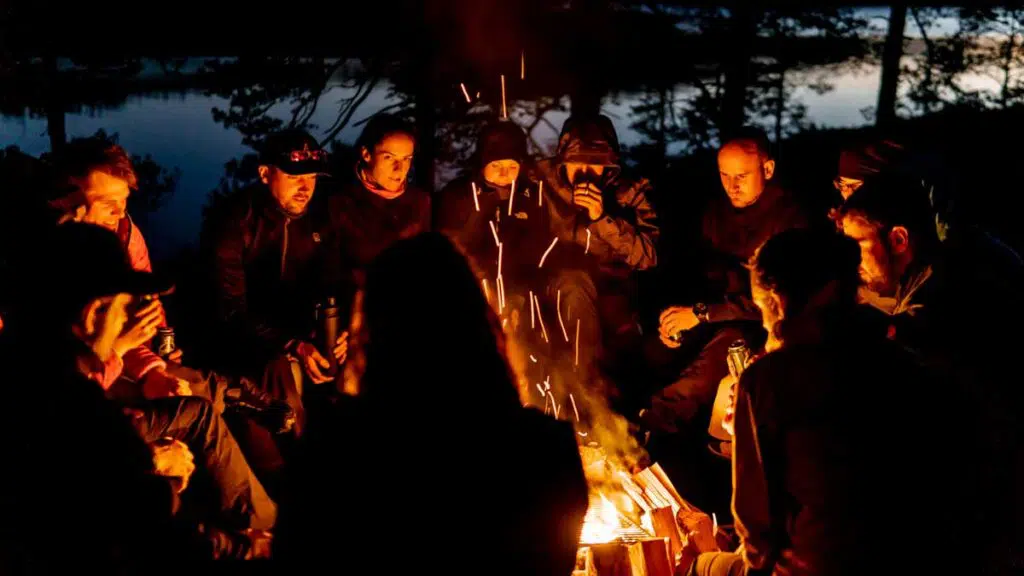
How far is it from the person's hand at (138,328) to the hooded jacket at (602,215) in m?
3.00

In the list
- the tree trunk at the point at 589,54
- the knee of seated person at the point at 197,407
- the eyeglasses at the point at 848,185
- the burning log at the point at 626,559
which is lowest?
the burning log at the point at 626,559

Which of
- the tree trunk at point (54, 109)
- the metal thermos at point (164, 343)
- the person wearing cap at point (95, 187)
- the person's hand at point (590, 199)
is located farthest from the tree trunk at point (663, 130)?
the metal thermos at point (164, 343)

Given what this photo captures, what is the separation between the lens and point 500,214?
20.1ft

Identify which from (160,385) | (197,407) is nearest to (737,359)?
(197,407)

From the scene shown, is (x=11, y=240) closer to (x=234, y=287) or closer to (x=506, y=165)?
(x=234, y=287)

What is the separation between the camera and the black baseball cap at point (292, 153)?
5.27m

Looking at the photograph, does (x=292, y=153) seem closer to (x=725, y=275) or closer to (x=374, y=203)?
(x=374, y=203)

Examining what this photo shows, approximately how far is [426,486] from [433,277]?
512 millimetres

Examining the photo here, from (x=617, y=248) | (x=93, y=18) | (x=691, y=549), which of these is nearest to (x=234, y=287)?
(x=617, y=248)

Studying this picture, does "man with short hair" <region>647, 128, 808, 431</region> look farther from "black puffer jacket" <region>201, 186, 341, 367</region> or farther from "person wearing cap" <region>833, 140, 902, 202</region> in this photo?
"black puffer jacket" <region>201, 186, 341, 367</region>

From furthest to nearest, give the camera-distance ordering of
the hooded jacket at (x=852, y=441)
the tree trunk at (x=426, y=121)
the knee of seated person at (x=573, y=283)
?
the tree trunk at (x=426, y=121)
the knee of seated person at (x=573, y=283)
the hooded jacket at (x=852, y=441)

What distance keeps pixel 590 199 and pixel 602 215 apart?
141 mm

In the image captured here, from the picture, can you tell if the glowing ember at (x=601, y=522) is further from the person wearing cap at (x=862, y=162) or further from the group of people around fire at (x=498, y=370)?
the person wearing cap at (x=862, y=162)

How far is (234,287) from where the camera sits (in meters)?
5.20
